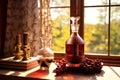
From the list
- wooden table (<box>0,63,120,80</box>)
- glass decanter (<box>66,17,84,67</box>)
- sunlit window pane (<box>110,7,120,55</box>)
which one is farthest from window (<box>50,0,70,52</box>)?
wooden table (<box>0,63,120,80</box>)

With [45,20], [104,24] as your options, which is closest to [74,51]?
[45,20]

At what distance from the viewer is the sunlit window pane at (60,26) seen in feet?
6.05

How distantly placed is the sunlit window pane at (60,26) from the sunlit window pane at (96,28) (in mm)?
167

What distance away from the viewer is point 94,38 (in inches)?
78.6

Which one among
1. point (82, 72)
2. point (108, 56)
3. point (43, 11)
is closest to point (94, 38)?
point (108, 56)

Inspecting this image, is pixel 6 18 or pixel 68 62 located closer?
pixel 68 62

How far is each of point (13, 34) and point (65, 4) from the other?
51cm

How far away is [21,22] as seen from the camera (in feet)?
5.48

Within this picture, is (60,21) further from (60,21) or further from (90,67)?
(90,67)

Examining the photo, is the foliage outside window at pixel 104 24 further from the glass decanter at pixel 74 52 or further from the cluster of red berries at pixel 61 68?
the cluster of red berries at pixel 61 68

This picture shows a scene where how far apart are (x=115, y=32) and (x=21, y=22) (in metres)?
0.76

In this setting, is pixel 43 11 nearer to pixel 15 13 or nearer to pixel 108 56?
pixel 15 13

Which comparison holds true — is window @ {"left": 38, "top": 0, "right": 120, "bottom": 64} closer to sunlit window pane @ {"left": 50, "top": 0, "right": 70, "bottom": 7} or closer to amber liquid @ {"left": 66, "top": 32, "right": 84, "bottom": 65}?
sunlit window pane @ {"left": 50, "top": 0, "right": 70, "bottom": 7}

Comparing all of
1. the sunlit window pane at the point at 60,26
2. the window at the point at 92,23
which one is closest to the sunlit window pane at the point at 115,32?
the window at the point at 92,23
